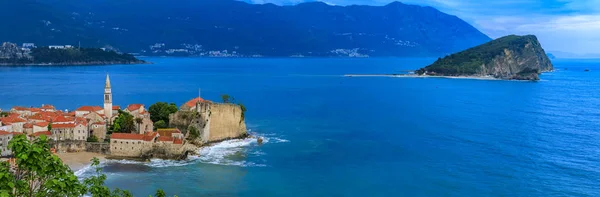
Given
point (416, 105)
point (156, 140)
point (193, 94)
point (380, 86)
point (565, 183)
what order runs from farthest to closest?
point (380, 86), point (193, 94), point (416, 105), point (156, 140), point (565, 183)

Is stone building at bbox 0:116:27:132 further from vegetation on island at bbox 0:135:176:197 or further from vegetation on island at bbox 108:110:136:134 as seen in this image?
vegetation on island at bbox 0:135:176:197

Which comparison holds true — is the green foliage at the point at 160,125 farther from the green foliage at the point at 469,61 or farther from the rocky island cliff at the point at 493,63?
the green foliage at the point at 469,61

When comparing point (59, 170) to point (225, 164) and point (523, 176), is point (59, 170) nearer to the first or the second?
point (225, 164)

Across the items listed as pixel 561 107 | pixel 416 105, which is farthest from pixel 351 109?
pixel 561 107

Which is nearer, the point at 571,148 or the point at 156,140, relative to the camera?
the point at 156,140

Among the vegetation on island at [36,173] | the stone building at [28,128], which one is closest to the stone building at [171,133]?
the stone building at [28,128]

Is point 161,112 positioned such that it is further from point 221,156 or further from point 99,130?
point 221,156

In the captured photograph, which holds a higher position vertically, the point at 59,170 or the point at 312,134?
the point at 59,170
